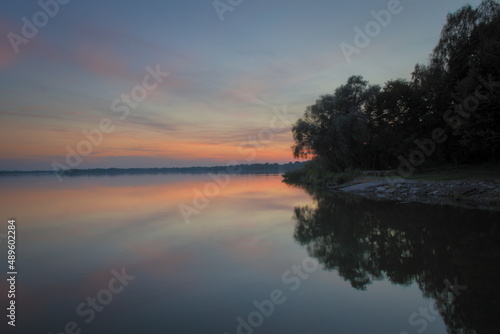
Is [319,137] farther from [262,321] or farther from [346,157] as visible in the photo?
[262,321]

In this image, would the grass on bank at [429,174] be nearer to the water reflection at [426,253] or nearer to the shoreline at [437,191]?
the shoreline at [437,191]

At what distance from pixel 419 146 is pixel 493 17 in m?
13.7

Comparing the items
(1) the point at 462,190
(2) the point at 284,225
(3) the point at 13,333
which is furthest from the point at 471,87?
(3) the point at 13,333

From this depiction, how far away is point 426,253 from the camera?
29.8 ft

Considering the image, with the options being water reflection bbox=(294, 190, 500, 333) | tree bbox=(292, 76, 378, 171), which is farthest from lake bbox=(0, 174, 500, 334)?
tree bbox=(292, 76, 378, 171)

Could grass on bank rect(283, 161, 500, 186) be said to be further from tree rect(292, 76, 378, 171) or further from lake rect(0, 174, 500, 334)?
lake rect(0, 174, 500, 334)

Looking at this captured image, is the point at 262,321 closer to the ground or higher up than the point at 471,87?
closer to the ground

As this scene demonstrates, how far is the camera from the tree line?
21281 mm

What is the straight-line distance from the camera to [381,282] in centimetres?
701

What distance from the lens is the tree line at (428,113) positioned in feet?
69.8

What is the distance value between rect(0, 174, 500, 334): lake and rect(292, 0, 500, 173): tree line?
11.4 m

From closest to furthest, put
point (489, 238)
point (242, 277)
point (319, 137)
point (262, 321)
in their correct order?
point (262, 321) → point (242, 277) → point (489, 238) → point (319, 137)

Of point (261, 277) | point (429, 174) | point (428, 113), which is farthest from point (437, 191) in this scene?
point (261, 277)

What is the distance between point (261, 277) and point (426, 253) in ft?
18.1
